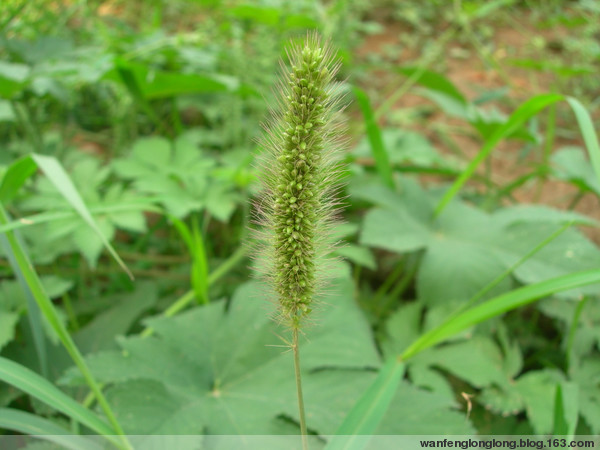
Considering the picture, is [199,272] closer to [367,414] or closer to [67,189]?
[67,189]

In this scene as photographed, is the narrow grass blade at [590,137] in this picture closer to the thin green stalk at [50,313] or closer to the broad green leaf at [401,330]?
the broad green leaf at [401,330]

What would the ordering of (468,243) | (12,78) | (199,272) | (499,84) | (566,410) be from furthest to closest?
(499,84), (468,243), (12,78), (199,272), (566,410)

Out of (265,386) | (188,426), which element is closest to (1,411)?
(188,426)

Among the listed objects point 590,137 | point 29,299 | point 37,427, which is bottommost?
point 37,427

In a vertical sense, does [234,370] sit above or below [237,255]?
below

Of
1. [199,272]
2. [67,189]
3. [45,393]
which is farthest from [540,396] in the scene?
[67,189]

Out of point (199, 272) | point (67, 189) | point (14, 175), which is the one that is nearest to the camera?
point (67, 189)

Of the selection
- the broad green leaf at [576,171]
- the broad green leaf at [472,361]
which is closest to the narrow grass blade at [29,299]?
the broad green leaf at [472,361]
